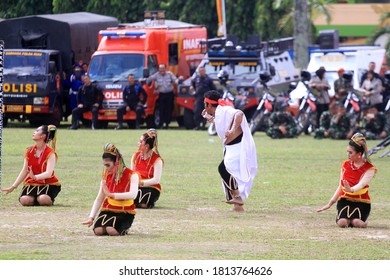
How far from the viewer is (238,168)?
16328 mm

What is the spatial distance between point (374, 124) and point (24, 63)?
9.65 meters

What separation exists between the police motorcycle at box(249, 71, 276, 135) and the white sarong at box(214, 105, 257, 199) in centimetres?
1457

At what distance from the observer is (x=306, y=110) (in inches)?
1256

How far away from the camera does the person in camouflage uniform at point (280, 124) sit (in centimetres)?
3073

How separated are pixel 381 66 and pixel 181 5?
17789 millimetres

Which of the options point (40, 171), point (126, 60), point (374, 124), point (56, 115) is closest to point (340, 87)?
point (374, 124)

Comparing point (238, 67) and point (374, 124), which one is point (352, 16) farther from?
point (374, 124)

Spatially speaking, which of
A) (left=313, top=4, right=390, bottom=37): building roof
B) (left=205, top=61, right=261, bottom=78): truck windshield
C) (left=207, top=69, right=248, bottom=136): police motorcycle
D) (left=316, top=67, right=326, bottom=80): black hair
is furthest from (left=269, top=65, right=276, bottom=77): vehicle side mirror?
(left=313, top=4, right=390, bottom=37): building roof

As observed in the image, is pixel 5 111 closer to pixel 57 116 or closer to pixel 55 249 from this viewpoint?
pixel 57 116

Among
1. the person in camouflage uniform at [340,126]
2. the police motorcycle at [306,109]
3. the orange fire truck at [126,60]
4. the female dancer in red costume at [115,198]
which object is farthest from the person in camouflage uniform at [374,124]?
the female dancer in red costume at [115,198]

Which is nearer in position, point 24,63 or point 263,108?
point 263,108

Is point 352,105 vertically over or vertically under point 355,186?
under

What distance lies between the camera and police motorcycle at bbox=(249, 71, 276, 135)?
102 ft

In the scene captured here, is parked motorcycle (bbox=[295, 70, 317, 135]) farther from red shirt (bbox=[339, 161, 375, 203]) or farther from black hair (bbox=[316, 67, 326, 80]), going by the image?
red shirt (bbox=[339, 161, 375, 203])
